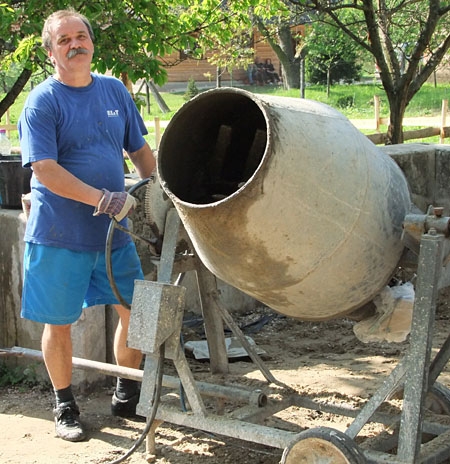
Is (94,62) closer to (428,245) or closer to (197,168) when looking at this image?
(197,168)

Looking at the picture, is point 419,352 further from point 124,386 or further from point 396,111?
point 396,111

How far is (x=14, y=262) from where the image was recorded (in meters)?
4.57

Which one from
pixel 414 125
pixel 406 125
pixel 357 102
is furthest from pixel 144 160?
pixel 357 102

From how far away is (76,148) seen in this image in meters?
3.66

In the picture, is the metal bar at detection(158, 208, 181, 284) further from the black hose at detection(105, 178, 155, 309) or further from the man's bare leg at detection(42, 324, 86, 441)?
the man's bare leg at detection(42, 324, 86, 441)

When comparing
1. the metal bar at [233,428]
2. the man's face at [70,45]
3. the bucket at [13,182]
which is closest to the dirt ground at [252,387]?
the metal bar at [233,428]

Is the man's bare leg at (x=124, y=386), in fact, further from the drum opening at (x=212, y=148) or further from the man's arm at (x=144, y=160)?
the drum opening at (x=212, y=148)

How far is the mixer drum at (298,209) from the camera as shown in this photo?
2795mm

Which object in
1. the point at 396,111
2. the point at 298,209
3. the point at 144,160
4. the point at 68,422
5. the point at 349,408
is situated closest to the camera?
the point at 298,209

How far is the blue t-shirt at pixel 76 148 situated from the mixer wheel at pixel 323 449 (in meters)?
1.32

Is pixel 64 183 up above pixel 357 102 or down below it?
below

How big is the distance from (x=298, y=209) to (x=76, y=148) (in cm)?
126

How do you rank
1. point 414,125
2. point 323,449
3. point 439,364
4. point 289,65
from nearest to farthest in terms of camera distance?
point 323,449, point 439,364, point 414,125, point 289,65

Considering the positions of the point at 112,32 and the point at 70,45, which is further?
the point at 112,32
